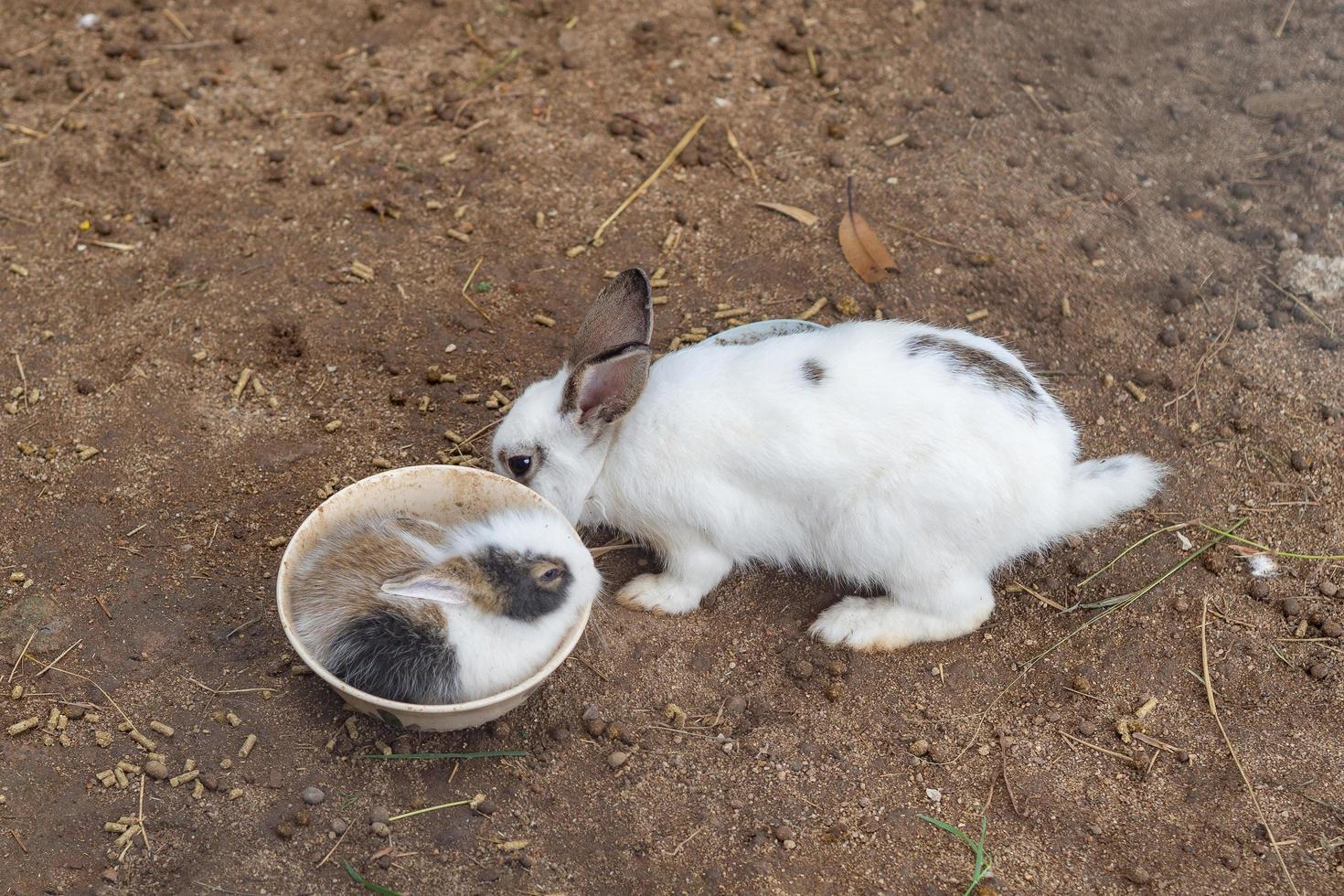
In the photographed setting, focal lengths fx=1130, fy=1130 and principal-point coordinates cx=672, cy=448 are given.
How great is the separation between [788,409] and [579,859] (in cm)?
149

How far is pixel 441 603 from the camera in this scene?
335 cm

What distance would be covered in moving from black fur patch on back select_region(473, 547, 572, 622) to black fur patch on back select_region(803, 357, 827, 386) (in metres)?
1.02

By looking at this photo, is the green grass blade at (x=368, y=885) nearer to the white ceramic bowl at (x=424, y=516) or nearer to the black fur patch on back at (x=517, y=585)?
the white ceramic bowl at (x=424, y=516)

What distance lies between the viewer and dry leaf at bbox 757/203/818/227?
5.14m

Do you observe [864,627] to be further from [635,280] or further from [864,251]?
[864,251]

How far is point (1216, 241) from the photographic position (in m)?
5.11

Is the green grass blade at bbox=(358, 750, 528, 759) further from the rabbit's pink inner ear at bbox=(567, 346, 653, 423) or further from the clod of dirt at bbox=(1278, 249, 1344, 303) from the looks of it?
the clod of dirt at bbox=(1278, 249, 1344, 303)

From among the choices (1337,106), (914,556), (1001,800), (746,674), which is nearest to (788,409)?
(914,556)

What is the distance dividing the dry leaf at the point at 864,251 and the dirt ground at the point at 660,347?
60 mm

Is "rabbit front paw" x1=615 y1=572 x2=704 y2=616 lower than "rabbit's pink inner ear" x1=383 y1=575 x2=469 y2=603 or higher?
lower

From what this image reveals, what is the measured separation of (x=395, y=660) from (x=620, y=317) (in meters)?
1.32

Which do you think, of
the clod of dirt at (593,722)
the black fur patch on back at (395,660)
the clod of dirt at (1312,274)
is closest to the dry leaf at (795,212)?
the clod of dirt at (1312,274)

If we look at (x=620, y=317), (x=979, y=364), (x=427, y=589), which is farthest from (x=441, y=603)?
(x=979, y=364)

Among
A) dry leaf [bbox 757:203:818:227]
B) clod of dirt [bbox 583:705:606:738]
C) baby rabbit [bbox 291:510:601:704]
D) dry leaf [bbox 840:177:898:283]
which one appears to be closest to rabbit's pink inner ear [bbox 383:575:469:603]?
baby rabbit [bbox 291:510:601:704]
